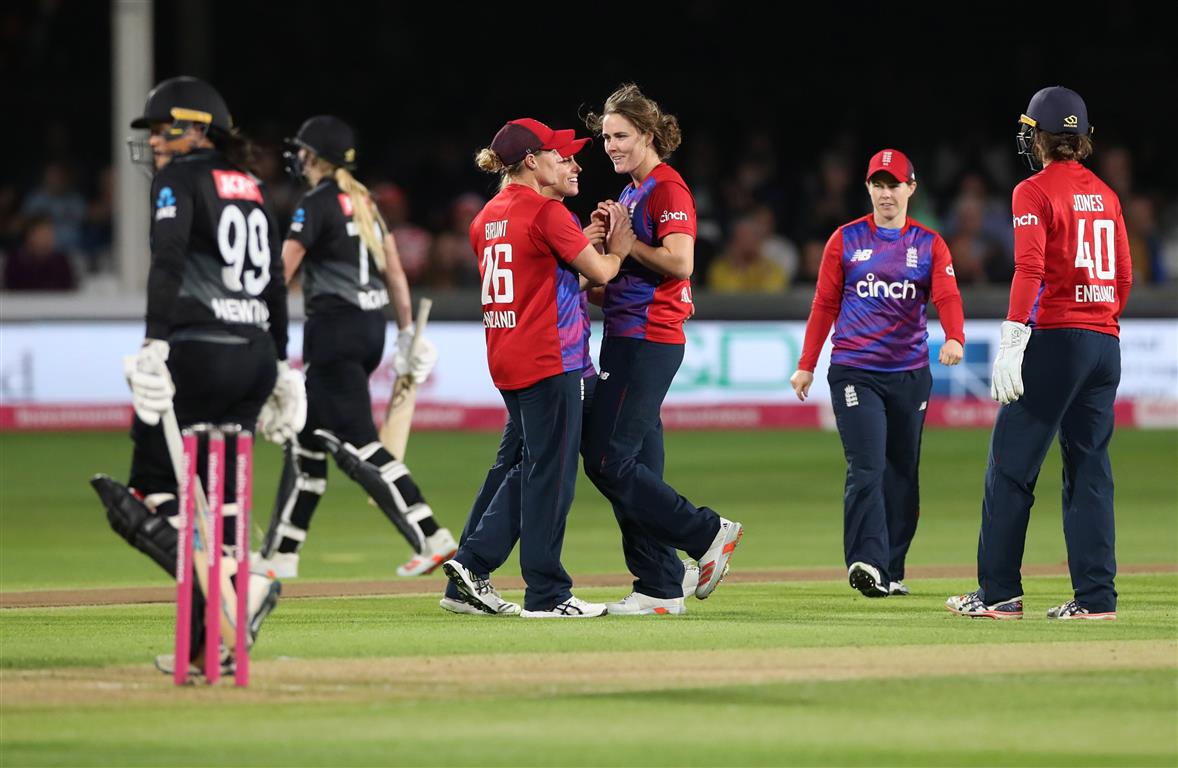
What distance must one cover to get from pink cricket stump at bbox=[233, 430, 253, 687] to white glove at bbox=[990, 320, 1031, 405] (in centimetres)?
322

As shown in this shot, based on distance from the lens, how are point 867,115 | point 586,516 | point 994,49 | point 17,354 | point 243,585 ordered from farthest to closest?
point 994,49, point 867,115, point 17,354, point 586,516, point 243,585

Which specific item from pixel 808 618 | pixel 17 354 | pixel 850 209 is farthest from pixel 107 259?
pixel 808 618

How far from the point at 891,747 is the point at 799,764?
1.19 feet

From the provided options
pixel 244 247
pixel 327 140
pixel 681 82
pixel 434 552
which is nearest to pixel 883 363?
pixel 434 552

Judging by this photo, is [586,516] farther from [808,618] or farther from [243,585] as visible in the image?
[243,585]

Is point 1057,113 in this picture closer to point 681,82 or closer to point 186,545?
point 186,545

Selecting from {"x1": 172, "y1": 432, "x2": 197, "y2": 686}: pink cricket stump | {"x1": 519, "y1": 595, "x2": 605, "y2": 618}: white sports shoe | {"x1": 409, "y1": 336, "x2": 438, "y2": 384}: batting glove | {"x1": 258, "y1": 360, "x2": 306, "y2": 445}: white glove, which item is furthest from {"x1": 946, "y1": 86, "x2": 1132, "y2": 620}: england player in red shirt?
{"x1": 409, "y1": 336, "x2": 438, "y2": 384}: batting glove

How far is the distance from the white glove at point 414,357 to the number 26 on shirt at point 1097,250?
3.95 metres

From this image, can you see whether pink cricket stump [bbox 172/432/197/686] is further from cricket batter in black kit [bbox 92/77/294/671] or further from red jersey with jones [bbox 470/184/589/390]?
red jersey with jones [bbox 470/184/589/390]

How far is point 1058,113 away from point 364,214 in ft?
12.9

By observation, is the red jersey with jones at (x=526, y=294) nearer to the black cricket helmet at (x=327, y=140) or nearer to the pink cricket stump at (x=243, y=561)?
the pink cricket stump at (x=243, y=561)

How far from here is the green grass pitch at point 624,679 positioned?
5.98 metres

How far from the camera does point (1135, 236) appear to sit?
21.1 meters

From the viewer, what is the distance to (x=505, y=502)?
349 inches
